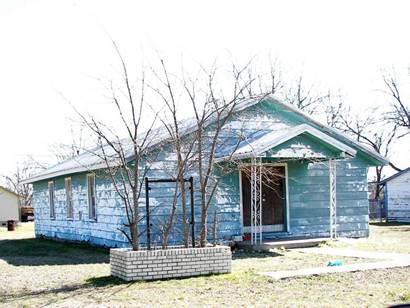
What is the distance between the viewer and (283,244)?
14.7 meters

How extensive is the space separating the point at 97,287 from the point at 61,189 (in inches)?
469

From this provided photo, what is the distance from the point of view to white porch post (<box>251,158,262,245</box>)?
14.8 meters

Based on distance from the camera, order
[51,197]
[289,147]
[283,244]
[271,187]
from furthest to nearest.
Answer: [51,197] < [271,187] < [289,147] < [283,244]

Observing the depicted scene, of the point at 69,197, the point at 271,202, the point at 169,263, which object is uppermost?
the point at 69,197

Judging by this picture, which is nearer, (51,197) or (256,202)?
(256,202)

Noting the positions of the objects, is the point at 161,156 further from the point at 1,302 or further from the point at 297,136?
the point at 1,302

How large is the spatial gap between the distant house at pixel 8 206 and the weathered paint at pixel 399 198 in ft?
84.3

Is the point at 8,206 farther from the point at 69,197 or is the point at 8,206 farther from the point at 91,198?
the point at 91,198

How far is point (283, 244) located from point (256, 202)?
1378mm

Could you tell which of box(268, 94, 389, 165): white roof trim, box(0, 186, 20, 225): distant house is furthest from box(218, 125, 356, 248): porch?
box(0, 186, 20, 225): distant house

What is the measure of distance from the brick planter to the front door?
598 cm

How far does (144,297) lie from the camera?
27.7 ft

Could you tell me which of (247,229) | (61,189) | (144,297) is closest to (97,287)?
(144,297)

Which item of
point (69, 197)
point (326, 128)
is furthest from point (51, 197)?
point (326, 128)
